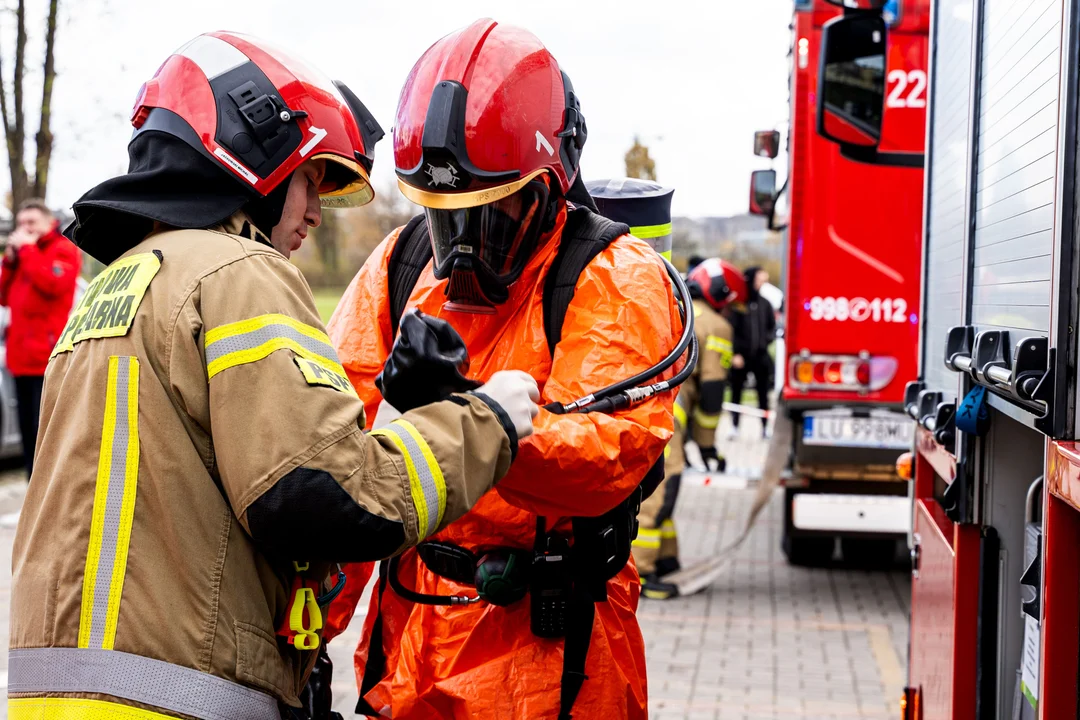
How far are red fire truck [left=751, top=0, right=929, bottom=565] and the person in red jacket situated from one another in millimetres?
4478

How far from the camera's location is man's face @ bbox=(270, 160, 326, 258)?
2102 millimetres

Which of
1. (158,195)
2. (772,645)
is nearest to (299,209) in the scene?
(158,195)

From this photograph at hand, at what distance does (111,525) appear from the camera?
1.75m

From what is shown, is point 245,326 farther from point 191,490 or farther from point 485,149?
point 485,149

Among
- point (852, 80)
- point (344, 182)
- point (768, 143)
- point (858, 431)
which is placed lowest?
point (858, 431)

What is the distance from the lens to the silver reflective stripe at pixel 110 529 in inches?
68.7

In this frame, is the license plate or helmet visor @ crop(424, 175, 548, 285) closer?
helmet visor @ crop(424, 175, 548, 285)

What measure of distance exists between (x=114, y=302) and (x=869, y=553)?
638cm

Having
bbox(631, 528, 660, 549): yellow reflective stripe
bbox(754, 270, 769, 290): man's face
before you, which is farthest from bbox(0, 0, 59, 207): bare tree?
bbox(754, 270, 769, 290): man's face

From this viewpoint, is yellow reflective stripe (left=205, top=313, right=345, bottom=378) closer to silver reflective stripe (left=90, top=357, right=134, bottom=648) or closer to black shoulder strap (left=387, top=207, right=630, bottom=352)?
silver reflective stripe (left=90, top=357, right=134, bottom=648)

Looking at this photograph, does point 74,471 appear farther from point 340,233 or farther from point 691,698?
point 340,233

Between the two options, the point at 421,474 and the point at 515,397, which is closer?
the point at 421,474

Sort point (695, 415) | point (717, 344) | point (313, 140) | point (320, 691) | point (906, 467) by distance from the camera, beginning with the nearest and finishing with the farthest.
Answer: point (313, 140), point (320, 691), point (906, 467), point (717, 344), point (695, 415)

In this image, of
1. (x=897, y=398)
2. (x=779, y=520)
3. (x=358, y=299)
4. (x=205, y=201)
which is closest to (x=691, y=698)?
(x=897, y=398)
